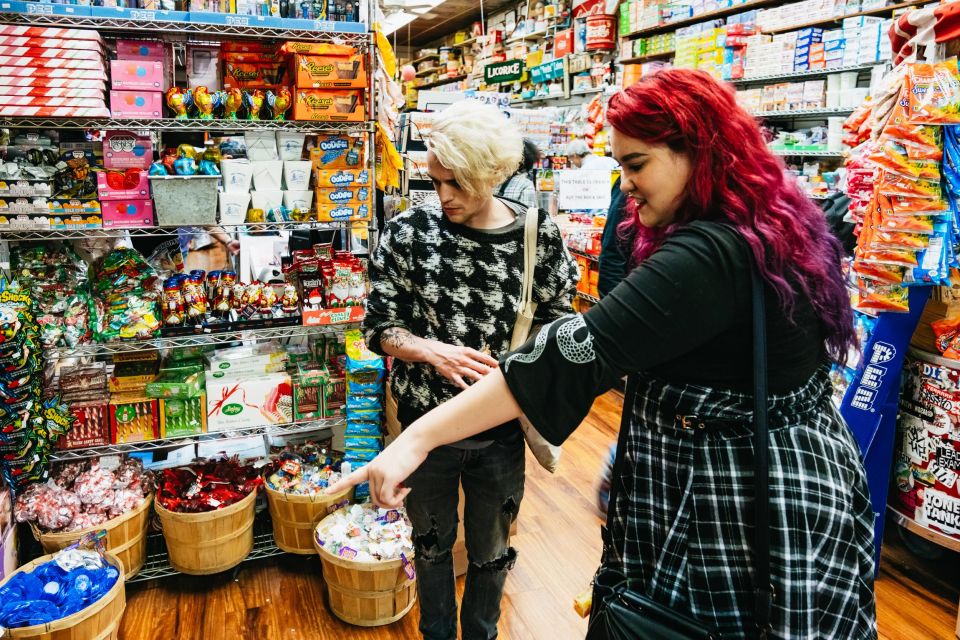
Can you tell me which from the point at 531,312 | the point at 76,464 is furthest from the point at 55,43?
the point at 531,312

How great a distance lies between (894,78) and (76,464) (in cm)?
353

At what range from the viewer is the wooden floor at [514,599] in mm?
2381

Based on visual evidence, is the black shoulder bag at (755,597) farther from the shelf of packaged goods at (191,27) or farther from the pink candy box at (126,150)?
the pink candy box at (126,150)

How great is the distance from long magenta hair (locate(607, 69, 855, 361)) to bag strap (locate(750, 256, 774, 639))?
3.4 inches

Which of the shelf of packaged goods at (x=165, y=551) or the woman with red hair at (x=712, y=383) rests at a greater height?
the woman with red hair at (x=712, y=383)

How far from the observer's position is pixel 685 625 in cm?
94

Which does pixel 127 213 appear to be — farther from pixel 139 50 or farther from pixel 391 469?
pixel 391 469

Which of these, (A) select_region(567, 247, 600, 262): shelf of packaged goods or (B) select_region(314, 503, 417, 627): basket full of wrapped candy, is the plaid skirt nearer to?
(B) select_region(314, 503, 417, 627): basket full of wrapped candy

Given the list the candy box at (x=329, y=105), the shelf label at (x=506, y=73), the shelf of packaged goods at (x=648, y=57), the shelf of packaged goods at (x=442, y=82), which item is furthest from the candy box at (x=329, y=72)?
the shelf of packaged goods at (x=442, y=82)

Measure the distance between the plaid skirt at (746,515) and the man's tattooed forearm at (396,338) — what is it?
0.80m

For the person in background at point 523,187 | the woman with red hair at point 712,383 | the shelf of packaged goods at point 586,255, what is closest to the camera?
the woman with red hair at point 712,383

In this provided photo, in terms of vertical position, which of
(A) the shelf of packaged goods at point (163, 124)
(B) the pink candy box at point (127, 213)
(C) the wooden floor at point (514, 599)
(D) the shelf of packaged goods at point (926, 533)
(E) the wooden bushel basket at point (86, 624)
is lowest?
(C) the wooden floor at point (514, 599)

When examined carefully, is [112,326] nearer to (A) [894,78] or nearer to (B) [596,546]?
(B) [596,546]

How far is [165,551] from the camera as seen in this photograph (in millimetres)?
2730
